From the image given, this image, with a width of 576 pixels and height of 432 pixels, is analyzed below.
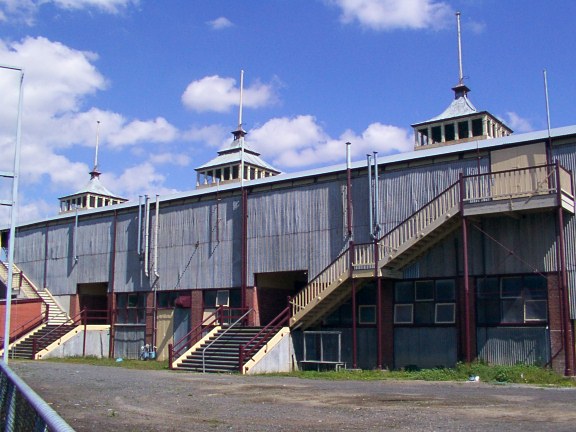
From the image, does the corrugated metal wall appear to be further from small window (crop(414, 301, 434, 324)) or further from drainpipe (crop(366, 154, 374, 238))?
small window (crop(414, 301, 434, 324))

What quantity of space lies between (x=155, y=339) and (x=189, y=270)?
4.20 meters

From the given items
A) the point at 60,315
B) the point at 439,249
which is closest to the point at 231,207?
the point at 439,249

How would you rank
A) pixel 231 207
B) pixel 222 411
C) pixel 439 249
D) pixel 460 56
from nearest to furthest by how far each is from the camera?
pixel 222 411 < pixel 439 249 < pixel 231 207 < pixel 460 56

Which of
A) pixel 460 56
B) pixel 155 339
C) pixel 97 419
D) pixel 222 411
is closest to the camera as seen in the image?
pixel 97 419

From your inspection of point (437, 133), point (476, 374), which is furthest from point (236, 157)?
point (476, 374)

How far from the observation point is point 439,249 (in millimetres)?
27078

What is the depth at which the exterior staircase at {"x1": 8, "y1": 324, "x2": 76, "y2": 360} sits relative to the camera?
37469 millimetres

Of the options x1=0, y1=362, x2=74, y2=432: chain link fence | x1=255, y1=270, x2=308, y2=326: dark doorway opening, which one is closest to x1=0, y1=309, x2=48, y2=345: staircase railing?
x1=255, y1=270, x2=308, y2=326: dark doorway opening

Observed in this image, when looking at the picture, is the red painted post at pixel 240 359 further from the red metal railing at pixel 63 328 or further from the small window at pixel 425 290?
the red metal railing at pixel 63 328

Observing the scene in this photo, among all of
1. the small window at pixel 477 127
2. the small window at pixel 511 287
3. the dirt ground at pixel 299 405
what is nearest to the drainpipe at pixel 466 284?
the small window at pixel 511 287

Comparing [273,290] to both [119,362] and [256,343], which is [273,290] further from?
[119,362]

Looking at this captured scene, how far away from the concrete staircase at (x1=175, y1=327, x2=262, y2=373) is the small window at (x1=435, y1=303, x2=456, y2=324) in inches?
312

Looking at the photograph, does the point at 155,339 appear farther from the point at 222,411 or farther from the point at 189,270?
the point at 222,411

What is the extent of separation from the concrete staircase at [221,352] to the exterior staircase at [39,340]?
11187 mm
